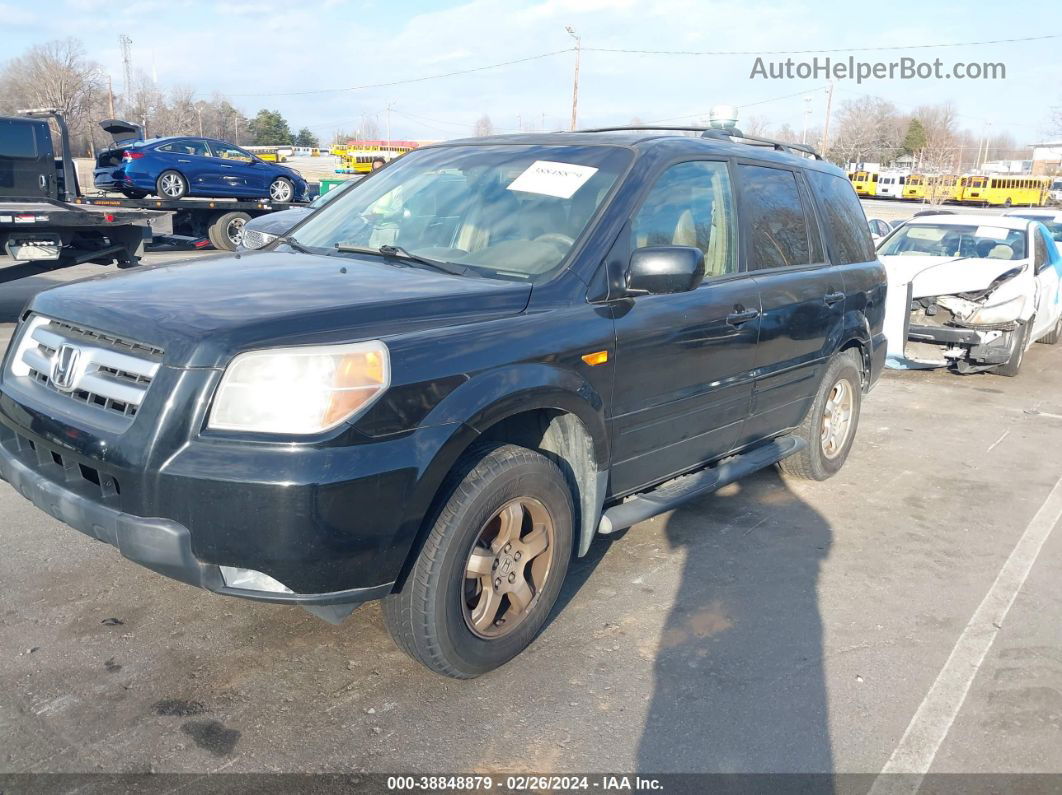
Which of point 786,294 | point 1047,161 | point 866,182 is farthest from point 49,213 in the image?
point 1047,161

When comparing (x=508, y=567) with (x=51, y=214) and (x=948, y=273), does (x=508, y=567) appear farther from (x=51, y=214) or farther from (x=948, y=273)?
(x=51, y=214)

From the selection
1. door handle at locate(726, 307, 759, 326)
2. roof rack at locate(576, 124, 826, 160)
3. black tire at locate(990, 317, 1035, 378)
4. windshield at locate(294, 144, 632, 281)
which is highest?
roof rack at locate(576, 124, 826, 160)

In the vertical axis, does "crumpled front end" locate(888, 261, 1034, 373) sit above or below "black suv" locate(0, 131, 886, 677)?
below

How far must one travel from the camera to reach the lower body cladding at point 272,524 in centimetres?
252

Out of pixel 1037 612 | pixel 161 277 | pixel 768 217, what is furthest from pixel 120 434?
pixel 1037 612

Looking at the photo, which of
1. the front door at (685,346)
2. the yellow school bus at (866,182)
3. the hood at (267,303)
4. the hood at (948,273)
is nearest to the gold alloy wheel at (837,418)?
the front door at (685,346)

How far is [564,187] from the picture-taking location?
3732 millimetres

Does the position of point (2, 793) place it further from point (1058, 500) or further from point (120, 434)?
point (1058, 500)

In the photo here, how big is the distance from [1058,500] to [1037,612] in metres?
1.91

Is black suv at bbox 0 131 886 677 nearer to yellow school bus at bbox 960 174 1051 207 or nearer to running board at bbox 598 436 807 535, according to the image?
running board at bbox 598 436 807 535

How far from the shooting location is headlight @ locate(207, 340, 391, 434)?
259 cm

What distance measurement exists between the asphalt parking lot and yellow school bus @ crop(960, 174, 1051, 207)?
191ft

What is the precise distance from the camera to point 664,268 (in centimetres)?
338

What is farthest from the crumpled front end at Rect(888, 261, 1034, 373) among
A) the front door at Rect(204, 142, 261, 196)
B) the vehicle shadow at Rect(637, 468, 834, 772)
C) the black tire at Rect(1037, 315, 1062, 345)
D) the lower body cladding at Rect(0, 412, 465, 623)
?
the front door at Rect(204, 142, 261, 196)
